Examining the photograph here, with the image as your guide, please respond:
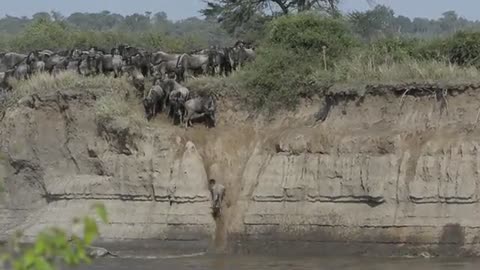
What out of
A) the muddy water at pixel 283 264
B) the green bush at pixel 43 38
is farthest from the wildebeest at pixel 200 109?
the green bush at pixel 43 38

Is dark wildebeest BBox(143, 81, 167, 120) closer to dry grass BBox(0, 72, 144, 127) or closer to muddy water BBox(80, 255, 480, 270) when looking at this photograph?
dry grass BBox(0, 72, 144, 127)

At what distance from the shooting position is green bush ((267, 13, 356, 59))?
73.2 feet

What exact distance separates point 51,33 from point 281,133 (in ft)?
60.2

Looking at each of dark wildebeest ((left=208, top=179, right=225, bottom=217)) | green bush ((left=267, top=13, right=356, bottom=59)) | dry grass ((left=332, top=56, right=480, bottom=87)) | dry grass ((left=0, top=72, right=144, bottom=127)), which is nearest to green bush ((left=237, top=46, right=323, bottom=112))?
green bush ((left=267, top=13, right=356, bottom=59))

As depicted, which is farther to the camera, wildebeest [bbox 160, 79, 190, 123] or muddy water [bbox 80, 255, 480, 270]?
wildebeest [bbox 160, 79, 190, 123]

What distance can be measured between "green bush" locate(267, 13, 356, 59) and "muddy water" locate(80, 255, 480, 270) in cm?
594

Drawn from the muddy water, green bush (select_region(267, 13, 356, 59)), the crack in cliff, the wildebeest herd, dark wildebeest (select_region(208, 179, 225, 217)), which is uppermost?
green bush (select_region(267, 13, 356, 59))

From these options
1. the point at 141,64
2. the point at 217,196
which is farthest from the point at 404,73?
the point at 141,64

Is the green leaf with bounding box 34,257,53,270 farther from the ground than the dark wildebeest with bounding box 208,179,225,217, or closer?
farther from the ground

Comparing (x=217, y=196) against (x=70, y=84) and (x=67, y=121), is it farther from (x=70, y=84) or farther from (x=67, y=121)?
(x=70, y=84)

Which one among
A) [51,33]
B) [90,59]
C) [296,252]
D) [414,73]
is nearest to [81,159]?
[90,59]

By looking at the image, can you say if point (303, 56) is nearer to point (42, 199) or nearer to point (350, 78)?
A: point (350, 78)

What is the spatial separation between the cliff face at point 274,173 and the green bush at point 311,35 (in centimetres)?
214

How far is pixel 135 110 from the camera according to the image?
21.2m
